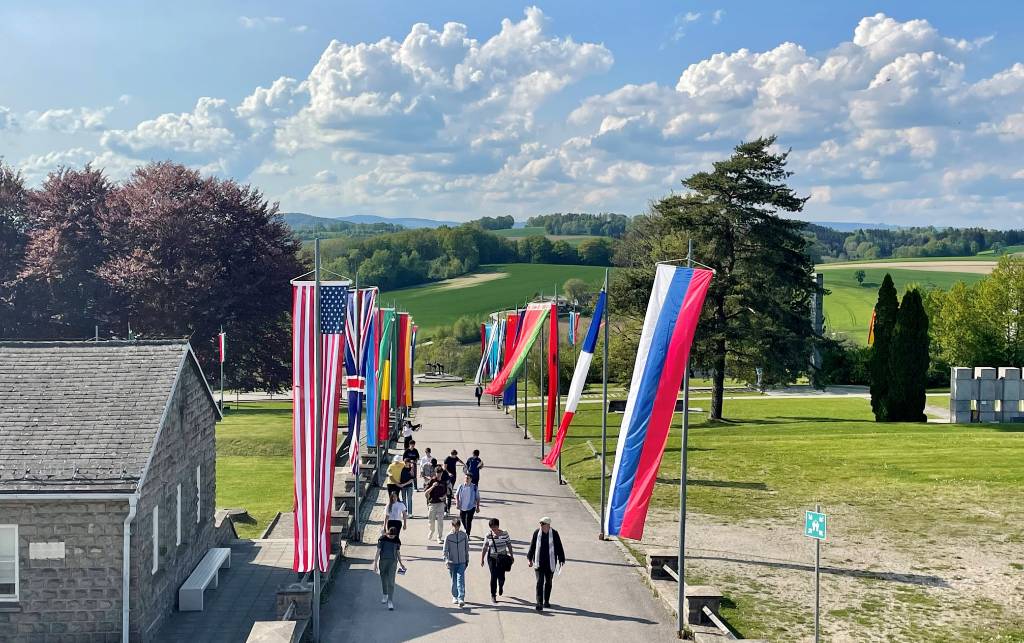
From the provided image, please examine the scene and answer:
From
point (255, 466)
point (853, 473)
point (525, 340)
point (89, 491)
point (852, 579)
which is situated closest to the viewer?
point (89, 491)

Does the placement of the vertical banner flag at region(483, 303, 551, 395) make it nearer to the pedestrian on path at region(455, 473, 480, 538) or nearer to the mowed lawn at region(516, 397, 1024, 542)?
the mowed lawn at region(516, 397, 1024, 542)

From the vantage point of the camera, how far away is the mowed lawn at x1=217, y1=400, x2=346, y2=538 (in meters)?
29.0

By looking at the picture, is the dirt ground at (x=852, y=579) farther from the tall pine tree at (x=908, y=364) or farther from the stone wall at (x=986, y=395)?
the stone wall at (x=986, y=395)

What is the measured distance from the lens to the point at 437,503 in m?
22.8

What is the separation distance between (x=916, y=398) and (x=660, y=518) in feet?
79.5

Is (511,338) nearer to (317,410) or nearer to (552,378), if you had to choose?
(552,378)

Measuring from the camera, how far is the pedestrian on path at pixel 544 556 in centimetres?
1748

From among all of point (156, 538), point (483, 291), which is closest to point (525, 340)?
point (156, 538)

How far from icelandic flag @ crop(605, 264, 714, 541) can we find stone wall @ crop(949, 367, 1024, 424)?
3258 centimetres

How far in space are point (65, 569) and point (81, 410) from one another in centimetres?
282

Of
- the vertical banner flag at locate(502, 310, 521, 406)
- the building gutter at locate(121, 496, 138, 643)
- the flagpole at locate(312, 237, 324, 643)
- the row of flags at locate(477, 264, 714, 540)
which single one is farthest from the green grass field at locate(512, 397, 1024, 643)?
the building gutter at locate(121, 496, 138, 643)

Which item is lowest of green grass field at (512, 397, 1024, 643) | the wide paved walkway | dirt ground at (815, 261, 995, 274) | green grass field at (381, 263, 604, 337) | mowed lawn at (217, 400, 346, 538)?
mowed lawn at (217, 400, 346, 538)

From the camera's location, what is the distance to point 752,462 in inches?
1319

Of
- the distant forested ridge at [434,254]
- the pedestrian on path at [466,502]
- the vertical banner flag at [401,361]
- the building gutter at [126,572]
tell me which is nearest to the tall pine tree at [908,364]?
the vertical banner flag at [401,361]
